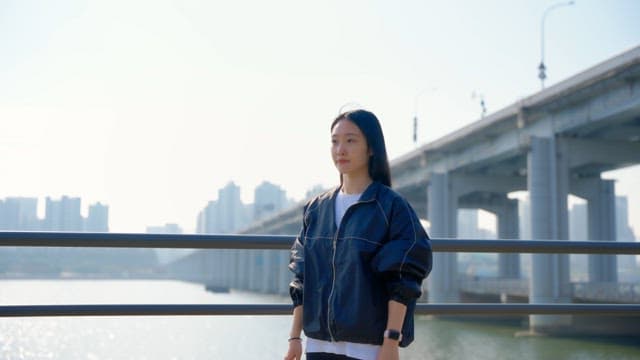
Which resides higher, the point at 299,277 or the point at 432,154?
the point at 432,154

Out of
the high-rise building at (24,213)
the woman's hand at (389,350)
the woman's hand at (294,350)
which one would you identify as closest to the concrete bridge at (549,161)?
the woman's hand at (294,350)


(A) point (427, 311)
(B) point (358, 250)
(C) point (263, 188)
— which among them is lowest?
(A) point (427, 311)

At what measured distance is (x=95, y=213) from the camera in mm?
100875

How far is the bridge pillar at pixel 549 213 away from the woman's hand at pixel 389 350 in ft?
82.4

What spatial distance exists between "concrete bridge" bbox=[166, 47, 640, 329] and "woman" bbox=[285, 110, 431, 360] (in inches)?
811

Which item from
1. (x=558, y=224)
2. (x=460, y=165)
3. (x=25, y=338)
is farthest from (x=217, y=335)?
(x=460, y=165)

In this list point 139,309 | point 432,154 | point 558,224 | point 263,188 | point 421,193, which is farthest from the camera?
point 263,188

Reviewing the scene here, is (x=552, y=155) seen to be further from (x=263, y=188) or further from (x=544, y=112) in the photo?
(x=263, y=188)

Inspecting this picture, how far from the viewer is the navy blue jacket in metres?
2.12

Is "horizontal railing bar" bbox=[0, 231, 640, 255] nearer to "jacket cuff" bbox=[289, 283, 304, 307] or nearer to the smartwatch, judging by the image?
"jacket cuff" bbox=[289, 283, 304, 307]

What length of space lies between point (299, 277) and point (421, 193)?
4715 centimetres

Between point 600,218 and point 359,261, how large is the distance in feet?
108

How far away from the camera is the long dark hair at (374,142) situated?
2.36 metres

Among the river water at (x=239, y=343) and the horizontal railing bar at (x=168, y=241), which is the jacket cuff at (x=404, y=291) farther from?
the river water at (x=239, y=343)
